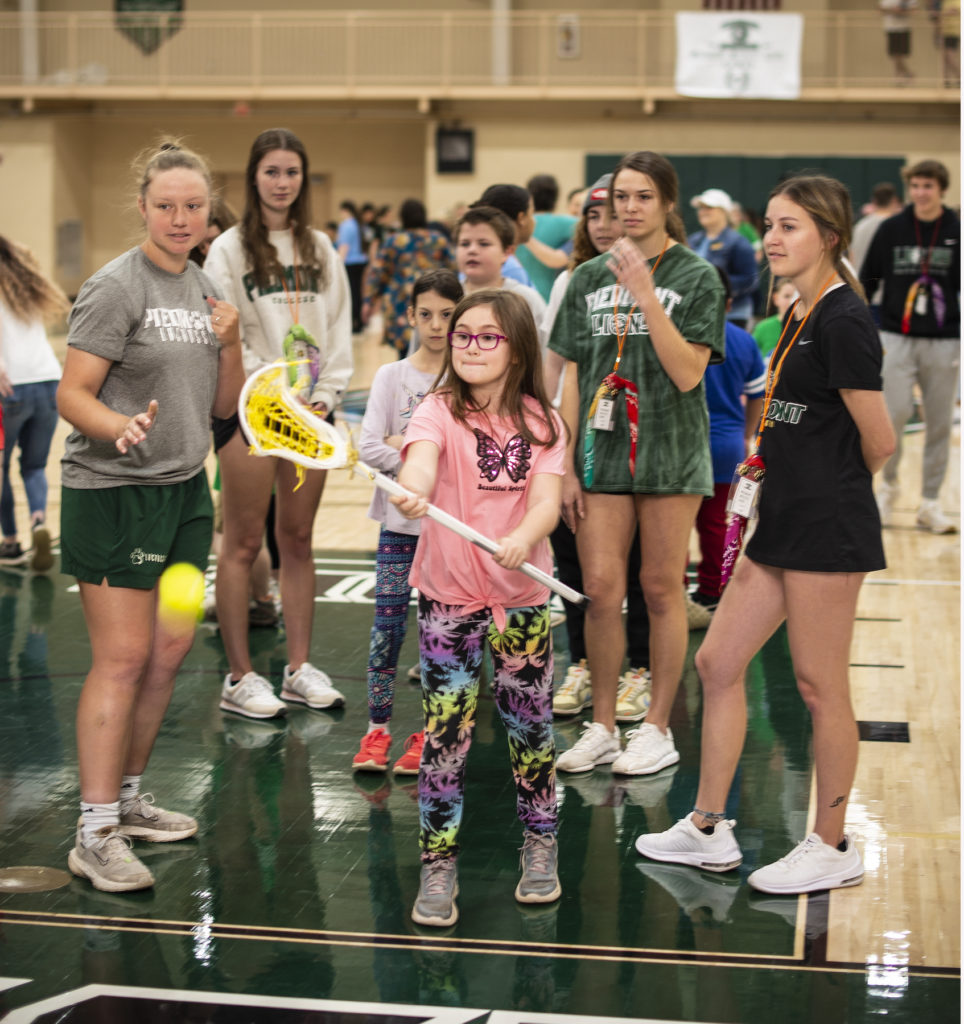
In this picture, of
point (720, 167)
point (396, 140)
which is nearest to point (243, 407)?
point (720, 167)

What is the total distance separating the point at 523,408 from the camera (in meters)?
3.40

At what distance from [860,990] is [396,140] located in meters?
25.2

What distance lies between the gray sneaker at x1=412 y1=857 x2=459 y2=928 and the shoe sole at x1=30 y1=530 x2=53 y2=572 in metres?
4.13

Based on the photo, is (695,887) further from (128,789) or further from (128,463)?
(128,463)

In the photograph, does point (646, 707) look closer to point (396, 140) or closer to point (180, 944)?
point (180, 944)

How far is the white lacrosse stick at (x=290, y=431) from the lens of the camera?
10.6ft

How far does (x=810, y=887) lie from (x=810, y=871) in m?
0.04

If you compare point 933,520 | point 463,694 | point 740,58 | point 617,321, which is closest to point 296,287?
point 617,321

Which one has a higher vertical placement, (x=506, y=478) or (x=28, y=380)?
(x=28, y=380)

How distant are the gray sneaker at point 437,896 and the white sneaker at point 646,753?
3.62ft

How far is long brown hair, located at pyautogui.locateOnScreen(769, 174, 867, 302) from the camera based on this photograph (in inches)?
135

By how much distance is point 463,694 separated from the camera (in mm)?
3363

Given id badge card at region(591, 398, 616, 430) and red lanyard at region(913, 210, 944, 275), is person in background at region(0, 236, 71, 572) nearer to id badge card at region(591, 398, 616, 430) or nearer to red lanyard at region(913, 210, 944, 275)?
id badge card at region(591, 398, 616, 430)

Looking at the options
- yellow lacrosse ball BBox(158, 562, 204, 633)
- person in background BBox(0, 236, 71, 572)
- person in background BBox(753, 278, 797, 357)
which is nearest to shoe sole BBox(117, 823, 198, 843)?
yellow lacrosse ball BBox(158, 562, 204, 633)
